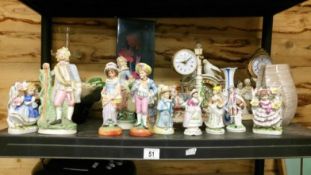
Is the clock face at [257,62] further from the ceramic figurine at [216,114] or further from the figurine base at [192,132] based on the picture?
the figurine base at [192,132]

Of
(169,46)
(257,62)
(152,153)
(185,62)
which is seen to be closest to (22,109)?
(152,153)

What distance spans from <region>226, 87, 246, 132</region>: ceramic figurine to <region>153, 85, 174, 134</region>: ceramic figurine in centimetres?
17

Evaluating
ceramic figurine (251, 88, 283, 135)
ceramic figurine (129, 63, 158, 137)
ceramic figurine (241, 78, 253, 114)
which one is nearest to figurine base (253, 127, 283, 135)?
ceramic figurine (251, 88, 283, 135)

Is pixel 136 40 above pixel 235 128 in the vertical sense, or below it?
Answer: above

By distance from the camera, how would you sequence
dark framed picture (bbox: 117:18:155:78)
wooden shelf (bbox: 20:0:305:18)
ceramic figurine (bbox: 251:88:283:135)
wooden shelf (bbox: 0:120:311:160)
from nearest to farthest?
wooden shelf (bbox: 0:120:311:160)
ceramic figurine (bbox: 251:88:283:135)
wooden shelf (bbox: 20:0:305:18)
dark framed picture (bbox: 117:18:155:78)

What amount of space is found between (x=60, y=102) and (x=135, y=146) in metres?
0.21

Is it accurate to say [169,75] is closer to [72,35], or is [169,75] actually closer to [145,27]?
[145,27]

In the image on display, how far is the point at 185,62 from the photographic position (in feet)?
3.43

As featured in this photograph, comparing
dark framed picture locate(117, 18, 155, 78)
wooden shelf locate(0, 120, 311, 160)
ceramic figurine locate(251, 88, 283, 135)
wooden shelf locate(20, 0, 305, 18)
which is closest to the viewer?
wooden shelf locate(0, 120, 311, 160)

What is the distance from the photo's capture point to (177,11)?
3.84 ft

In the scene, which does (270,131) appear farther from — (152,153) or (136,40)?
(136,40)

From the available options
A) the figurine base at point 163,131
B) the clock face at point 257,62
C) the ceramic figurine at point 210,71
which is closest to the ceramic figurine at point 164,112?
the figurine base at point 163,131

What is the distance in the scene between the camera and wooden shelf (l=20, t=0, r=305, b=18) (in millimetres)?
1064

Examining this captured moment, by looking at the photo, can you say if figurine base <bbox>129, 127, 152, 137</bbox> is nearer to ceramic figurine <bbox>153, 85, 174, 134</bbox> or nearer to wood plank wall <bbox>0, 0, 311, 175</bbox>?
ceramic figurine <bbox>153, 85, 174, 134</bbox>
